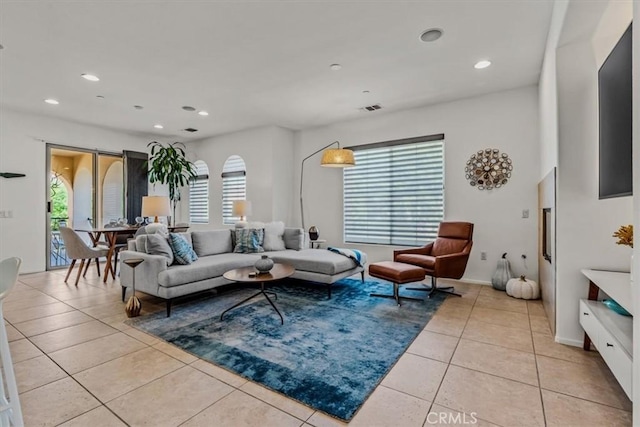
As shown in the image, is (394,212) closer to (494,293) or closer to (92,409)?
(494,293)

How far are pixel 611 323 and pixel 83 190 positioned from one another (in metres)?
8.29

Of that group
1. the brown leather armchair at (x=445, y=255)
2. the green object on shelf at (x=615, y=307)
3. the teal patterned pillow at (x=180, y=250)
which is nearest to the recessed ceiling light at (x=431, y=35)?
the brown leather armchair at (x=445, y=255)

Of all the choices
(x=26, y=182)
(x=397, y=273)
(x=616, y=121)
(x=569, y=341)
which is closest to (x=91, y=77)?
(x=26, y=182)

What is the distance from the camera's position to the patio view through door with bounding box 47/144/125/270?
6082mm

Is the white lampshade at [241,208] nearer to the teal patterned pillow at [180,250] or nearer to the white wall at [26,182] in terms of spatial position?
the teal patterned pillow at [180,250]

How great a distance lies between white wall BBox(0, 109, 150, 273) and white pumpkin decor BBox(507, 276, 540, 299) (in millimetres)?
7494

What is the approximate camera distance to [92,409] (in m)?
1.73

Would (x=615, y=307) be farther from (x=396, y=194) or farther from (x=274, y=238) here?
(x=274, y=238)

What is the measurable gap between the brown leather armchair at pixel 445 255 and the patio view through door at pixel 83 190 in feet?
19.9

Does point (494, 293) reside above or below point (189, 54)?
below

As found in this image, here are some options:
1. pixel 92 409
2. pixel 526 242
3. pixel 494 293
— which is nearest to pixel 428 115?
pixel 526 242

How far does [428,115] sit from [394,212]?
1640mm

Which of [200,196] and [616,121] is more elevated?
[616,121]

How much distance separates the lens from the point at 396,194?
526 centimetres
